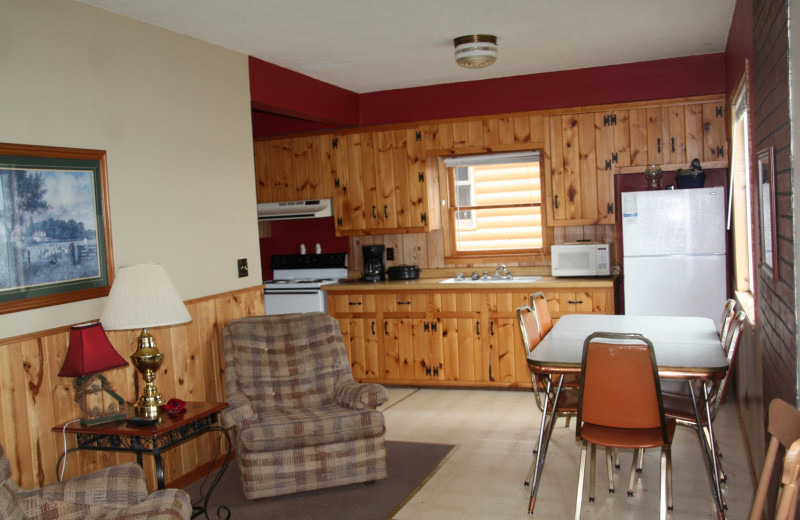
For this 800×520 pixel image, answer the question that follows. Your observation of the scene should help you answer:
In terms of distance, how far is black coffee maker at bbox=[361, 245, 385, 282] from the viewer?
6.40 metres

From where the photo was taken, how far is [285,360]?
13.8ft

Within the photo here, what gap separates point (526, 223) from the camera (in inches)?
249

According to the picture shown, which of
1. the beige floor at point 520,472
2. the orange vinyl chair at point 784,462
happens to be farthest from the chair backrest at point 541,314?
the orange vinyl chair at point 784,462

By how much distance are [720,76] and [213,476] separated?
181 inches

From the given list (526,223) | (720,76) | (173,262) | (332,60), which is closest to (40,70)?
(173,262)

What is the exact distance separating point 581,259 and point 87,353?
3.83m

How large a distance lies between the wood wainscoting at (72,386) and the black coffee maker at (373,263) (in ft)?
6.04

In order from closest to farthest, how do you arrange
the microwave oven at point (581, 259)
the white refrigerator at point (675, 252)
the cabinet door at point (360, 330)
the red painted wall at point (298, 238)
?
the white refrigerator at point (675, 252) → the microwave oven at point (581, 259) → the cabinet door at point (360, 330) → the red painted wall at point (298, 238)

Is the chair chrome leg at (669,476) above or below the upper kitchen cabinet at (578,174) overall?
below

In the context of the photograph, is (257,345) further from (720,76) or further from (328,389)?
(720,76)

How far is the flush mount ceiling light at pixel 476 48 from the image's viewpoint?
178 inches

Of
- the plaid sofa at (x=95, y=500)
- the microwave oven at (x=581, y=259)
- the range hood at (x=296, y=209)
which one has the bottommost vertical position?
the plaid sofa at (x=95, y=500)

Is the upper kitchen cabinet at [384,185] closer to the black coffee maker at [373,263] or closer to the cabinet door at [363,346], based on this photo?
the black coffee maker at [373,263]

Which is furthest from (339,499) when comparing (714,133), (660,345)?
(714,133)
